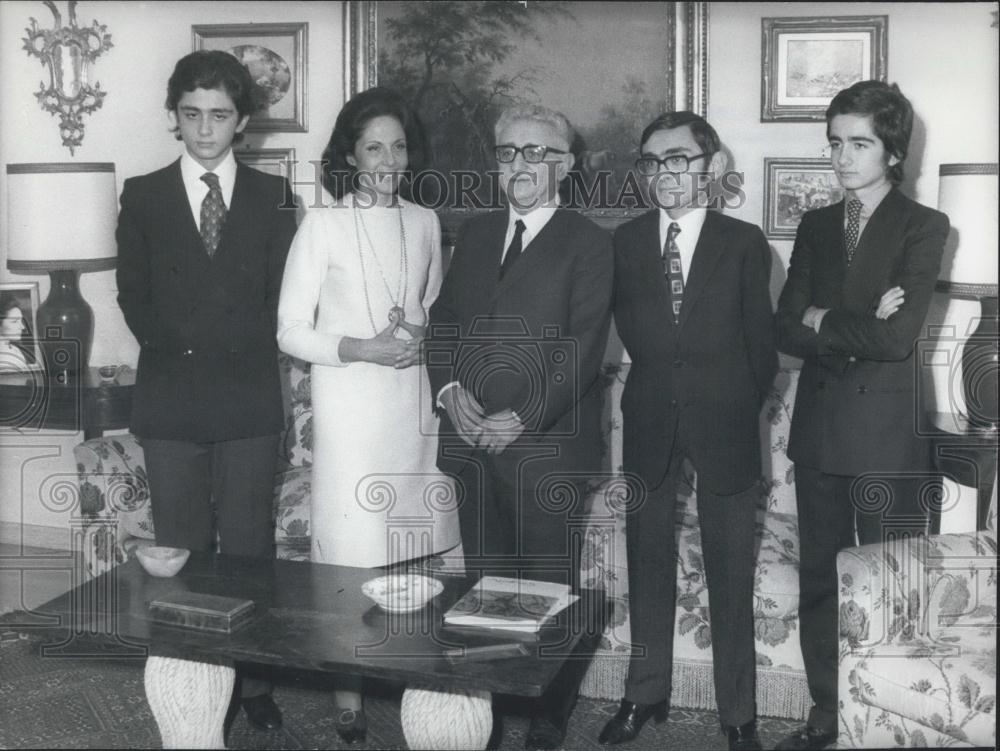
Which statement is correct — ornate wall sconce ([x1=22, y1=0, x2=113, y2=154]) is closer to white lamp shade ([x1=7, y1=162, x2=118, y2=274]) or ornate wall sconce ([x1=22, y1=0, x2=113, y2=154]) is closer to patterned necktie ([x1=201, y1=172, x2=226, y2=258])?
white lamp shade ([x1=7, y1=162, x2=118, y2=274])

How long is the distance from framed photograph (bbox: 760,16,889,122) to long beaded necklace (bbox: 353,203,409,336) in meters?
1.50

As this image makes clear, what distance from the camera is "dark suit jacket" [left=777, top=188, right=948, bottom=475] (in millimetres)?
2568

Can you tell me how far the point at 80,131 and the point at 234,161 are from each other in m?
1.42

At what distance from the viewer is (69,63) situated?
13.1ft

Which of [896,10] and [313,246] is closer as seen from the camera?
[313,246]

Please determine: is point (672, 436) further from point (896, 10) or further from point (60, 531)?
point (60, 531)

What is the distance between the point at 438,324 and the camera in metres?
2.76

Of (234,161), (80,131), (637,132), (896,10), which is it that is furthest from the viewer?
(80,131)

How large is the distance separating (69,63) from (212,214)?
157cm

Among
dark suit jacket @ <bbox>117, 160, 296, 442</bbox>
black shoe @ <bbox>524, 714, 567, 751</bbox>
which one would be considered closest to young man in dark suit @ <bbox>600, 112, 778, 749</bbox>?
black shoe @ <bbox>524, 714, 567, 751</bbox>

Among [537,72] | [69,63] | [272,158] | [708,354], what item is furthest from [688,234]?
[69,63]

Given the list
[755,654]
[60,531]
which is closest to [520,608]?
[755,654]

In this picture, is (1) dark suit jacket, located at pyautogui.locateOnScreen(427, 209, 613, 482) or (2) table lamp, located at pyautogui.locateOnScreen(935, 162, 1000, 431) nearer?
(1) dark suit jacket, located at pyautogui.locateOnScreen(427, 209, 613, 482)

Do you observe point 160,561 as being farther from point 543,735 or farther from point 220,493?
point 543,735
